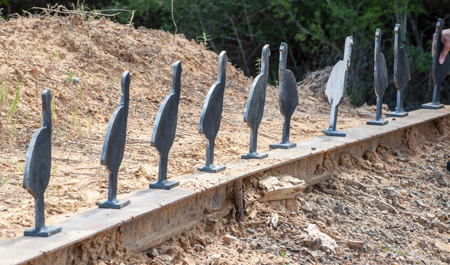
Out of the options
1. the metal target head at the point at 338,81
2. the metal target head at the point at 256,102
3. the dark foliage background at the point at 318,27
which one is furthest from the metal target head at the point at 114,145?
the dark foliage background at the point at 318,27

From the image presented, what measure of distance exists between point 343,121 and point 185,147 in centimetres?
243

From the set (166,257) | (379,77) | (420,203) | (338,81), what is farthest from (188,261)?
(379,77)

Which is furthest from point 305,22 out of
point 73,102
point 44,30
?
point 73,102

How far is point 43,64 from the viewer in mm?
4902

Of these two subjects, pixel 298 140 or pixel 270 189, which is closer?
pixel 270 189

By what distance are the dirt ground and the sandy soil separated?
21.0 inches

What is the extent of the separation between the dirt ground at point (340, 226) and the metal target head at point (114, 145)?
308 millimetres

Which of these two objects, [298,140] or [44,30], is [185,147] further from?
[44,30]

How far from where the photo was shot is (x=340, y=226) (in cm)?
346

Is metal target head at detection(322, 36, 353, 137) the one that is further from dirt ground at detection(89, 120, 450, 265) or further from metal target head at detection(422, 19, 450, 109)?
metal target head at detection(422, 19, 450, 109)

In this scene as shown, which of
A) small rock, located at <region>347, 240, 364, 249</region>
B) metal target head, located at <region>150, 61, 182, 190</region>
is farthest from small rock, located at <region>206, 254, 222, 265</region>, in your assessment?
small rock, located at <region>347, 240, 364, 249</region>

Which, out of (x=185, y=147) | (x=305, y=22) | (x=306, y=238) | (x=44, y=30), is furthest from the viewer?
(x=305, y=22)

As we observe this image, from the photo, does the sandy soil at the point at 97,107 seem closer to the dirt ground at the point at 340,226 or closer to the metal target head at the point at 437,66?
the dirt ground at the point at 340,226

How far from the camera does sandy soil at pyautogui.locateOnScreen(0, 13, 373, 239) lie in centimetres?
310
